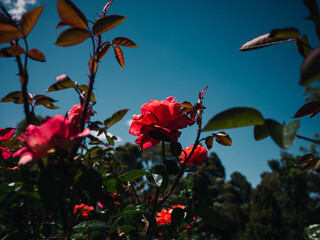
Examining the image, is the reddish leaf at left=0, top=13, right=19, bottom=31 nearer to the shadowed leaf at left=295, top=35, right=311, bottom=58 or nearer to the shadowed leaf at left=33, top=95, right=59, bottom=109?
the shadowed leaf at left=33, top=95, right=59, bottom=109

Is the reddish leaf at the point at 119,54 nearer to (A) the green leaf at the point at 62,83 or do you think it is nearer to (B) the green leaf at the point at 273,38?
(A) the green leaf at the point at 62,83

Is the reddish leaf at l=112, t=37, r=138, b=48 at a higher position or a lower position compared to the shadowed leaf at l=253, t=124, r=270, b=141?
higher

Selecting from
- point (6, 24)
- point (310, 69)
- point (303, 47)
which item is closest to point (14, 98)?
point (6, 24)

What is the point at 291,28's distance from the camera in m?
0.48

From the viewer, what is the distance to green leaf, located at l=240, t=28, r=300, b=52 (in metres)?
0.48

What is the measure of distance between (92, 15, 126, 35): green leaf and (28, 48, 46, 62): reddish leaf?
155 millimetres

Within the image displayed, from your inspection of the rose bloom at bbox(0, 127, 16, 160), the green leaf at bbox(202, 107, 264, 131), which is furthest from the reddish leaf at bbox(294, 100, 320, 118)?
the rose bloom at bbox(0, 127, 16, 160)

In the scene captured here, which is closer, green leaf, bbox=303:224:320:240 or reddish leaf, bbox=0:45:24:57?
reddish leaf, bbox=0:45:24:57

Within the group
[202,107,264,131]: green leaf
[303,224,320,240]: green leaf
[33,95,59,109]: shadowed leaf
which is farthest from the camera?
[303,224,320,240]: green leaf

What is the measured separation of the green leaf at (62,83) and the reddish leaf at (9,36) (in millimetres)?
137

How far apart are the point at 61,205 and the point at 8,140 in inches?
19.6

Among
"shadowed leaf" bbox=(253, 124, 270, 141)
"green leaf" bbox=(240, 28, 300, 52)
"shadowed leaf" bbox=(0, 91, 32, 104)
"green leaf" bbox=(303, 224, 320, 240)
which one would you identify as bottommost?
"green leaf" bbox=(303, 224, 320, 240)

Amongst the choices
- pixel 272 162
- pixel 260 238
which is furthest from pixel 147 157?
pixel 272 162

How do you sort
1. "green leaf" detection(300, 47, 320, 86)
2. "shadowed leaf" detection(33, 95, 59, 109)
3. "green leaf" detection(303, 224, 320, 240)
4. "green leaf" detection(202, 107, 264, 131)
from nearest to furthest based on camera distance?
"green leaf" detection(300, 47, 320, 86) < "green leaf" detection(202, 107, 264, 131) < "shadowed leaf" detection(33, 95, 59, 109) < "green leaf" detection(303, 224, 320, 240)
